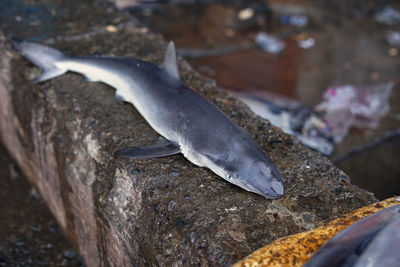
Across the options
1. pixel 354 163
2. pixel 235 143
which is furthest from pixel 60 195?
pixel 354 163

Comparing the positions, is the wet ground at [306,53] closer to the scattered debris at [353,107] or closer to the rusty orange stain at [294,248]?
the scattered debris at [353,107]

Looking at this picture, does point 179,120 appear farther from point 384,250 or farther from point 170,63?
point 384,250

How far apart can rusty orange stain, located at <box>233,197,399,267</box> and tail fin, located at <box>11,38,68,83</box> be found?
194 centimetres

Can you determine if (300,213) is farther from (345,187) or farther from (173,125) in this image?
(173,125)

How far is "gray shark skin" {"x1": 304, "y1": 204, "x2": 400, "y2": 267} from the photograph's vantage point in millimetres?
1307

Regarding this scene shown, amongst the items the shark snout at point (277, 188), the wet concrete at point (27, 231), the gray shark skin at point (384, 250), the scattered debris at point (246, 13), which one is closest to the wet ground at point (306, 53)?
the scattered debris at point (246, 13)

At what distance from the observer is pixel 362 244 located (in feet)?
4.52

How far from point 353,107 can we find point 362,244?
12.1ft

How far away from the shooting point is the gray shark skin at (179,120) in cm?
196

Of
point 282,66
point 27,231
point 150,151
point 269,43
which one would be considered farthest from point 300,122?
point 27,231

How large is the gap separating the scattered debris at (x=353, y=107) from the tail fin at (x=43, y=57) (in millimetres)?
2913

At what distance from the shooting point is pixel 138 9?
634cm

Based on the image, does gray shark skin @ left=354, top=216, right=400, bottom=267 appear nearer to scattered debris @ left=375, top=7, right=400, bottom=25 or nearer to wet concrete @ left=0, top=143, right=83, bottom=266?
wet concrete @ left=0, top=143, right=83, bottom=266

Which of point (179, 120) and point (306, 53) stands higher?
point (179, 120)
